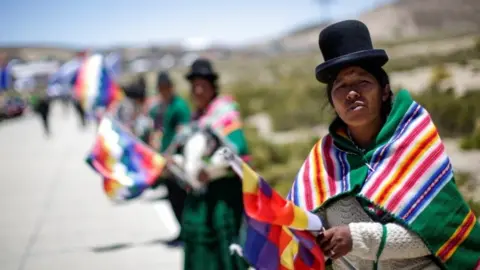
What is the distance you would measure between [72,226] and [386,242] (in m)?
7.48

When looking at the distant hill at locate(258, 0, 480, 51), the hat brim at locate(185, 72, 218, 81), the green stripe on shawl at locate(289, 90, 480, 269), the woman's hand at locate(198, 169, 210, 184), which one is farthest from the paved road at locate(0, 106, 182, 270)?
the green stripe on shawl at locate(289, 90, 480, 269)

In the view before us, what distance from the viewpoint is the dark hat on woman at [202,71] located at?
17.0ft

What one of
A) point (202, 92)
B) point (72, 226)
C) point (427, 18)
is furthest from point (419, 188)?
point (427, 18)

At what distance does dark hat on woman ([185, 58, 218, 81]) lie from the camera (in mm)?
5184

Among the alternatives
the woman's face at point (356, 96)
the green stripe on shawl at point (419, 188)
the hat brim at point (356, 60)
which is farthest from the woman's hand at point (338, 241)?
the hat brim at point (356, 60)

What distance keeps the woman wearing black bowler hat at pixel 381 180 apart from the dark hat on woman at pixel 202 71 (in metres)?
2.70

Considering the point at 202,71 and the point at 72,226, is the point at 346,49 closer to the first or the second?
the point at 202,71

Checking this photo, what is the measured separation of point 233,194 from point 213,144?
1.46 ft

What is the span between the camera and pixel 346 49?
243 cm

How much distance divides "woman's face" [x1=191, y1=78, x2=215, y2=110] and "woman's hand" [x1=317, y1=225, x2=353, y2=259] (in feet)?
9.67

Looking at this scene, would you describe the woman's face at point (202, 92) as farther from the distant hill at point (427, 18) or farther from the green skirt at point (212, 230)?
the distant hill at point (427, 18)

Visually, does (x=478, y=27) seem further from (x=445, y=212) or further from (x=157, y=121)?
(x=445, y=212)

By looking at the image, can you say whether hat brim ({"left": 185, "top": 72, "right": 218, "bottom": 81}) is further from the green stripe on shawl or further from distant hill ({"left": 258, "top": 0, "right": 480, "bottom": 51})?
the green stripe on shawl

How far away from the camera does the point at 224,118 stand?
198 inches
